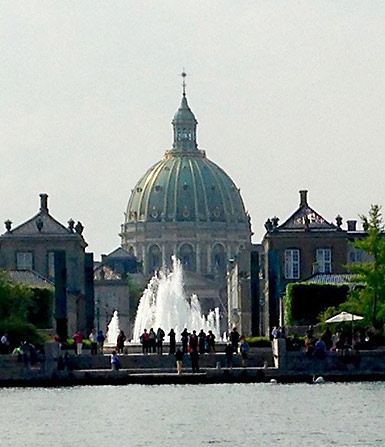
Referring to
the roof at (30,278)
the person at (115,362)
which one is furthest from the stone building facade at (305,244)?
the person at (115,362)

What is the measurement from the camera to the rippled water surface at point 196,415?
63.9 m

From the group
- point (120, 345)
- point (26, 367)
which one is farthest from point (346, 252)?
point (26, 367)

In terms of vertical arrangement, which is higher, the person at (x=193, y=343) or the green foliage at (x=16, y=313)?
the green foliage at (x=16, y=313)

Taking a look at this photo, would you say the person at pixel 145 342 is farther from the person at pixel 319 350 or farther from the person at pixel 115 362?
the person at pixel 319 350

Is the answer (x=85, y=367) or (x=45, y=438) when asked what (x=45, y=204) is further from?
(x=45, y=438)

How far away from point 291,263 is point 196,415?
84.8m

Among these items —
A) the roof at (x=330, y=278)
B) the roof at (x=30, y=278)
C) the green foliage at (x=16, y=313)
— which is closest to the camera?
the green foliage at (x=16, y=313)

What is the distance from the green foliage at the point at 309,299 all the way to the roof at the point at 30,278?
16.3m

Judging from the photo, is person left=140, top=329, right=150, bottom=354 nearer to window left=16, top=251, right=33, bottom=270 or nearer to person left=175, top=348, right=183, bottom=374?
person left=175, top=348, right=183, bottom=374

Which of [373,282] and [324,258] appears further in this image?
[324,258]

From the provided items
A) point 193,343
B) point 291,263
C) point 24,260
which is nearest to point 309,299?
point 291,263

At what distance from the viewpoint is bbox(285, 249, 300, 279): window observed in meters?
157

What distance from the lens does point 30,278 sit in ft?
468

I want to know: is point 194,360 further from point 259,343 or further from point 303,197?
point 303,197
